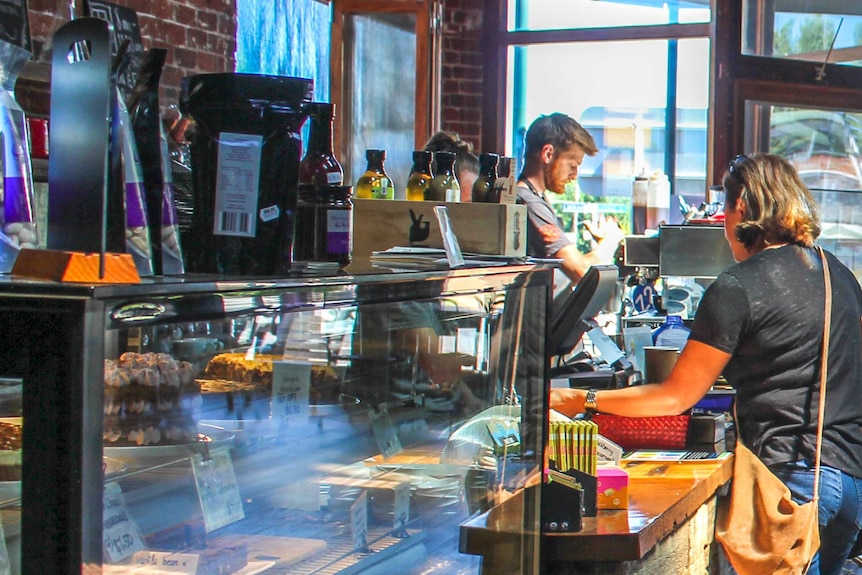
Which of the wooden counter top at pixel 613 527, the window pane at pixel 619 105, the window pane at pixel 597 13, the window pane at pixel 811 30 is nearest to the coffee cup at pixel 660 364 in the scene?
the wooden counter top at pixel 613 527

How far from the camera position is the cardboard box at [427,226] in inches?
73.4

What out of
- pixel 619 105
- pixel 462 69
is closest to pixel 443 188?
pixel 462 69

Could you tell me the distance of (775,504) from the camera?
2.66m

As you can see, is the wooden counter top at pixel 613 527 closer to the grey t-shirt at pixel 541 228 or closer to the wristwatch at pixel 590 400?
the wristwatch at pixel 590 400

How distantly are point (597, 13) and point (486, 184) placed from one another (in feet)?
20.2

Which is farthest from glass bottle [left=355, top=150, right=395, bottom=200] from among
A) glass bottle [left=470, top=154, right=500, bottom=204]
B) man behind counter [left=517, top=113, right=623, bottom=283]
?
man behind counter [left=517, top=113, right=623, bottom=283]

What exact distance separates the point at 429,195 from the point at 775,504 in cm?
133

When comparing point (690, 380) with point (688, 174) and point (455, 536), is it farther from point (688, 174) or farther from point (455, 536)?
point (688, 174)

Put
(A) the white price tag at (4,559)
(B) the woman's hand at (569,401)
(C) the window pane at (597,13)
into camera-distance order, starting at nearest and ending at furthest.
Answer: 1. (A) the white price tag at (4,559)
2. (B) the woman's hand at (569,401)
3. (C) the window pane at (597,13)

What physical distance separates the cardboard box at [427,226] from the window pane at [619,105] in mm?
5904

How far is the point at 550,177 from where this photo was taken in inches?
178

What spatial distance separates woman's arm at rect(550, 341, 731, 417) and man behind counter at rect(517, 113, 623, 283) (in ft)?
4.89

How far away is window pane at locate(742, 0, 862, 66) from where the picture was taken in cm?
532

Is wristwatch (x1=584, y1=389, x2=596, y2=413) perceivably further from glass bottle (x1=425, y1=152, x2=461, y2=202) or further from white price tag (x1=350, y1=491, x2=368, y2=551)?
white price tag (x1=350, y1=491, x2=368, y2=551)
